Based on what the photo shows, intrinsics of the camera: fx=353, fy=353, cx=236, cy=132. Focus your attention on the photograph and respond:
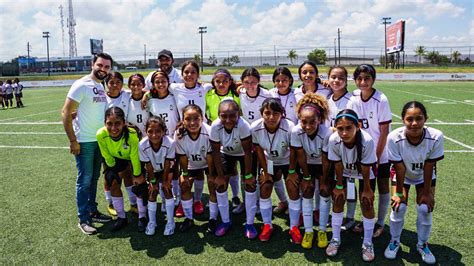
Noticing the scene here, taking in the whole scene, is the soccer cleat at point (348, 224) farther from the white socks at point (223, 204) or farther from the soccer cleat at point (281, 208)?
the white socks at point (223, 204)

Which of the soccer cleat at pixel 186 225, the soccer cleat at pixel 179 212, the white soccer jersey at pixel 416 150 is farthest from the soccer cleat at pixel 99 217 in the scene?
the white soccer jersey at pixel 416 150

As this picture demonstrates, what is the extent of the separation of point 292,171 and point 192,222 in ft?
4.79

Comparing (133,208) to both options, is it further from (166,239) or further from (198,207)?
(166,239)

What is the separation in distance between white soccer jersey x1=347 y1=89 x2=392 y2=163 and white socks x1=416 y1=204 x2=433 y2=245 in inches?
23.4

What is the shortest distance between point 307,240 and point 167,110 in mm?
2365

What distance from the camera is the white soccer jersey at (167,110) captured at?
4.62 metres

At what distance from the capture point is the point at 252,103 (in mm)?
4574

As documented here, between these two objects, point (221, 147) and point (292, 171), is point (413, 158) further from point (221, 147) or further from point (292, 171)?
point (221, 147)

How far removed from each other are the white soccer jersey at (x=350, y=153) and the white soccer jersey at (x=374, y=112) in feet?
1.16

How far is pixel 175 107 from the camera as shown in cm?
473

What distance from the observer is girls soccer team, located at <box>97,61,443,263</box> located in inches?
135

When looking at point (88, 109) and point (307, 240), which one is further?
point (88, 109)

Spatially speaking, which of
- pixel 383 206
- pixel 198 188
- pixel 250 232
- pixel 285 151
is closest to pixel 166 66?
pixel 198 188

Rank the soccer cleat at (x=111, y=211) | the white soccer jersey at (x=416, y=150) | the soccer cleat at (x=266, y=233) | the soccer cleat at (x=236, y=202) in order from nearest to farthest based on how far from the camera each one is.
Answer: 1. the white soccer jersey at (x=416, y=150)
2. the soccer cleat at (x=266, y=233)
3. the soccer cleat at (x=111, y=211)
4. the soccer cleat at (x=236, y=202)
